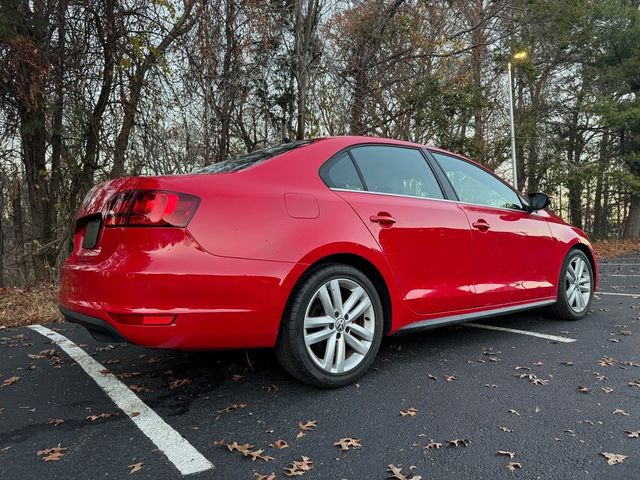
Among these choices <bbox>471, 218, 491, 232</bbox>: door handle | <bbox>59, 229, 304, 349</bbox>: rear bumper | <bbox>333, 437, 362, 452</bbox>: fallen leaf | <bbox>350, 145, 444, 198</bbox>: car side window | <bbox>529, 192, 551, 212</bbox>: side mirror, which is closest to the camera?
<bbox>333, 437, 362, 452</bbox>: fallen leaf

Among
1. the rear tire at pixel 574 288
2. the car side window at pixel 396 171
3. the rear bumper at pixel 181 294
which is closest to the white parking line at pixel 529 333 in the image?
the rear tire at pixel 574 288

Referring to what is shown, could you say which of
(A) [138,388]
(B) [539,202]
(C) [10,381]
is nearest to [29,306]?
(C) [10,381]

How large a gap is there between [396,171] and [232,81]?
23.2ft

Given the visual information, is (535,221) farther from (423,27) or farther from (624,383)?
(423,27)

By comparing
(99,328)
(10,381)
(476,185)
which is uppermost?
(476,185)

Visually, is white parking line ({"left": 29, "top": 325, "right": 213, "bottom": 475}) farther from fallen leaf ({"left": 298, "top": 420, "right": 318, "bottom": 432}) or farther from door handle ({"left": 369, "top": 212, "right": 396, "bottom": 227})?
door handle ({"left": 369, "top": 212, "right": 396, "bottom": 227})

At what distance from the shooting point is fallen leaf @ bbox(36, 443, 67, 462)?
7.14 ft

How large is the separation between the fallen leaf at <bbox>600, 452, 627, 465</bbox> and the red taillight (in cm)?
228

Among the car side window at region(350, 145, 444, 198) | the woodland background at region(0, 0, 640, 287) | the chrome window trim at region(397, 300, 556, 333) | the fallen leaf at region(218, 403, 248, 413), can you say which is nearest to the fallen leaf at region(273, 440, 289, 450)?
the fallen leaf at region(218, 403, 248, 413)

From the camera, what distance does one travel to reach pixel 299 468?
2.08 m

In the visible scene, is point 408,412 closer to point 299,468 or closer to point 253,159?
point 299,468

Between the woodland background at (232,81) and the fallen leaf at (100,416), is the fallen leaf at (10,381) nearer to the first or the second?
the fallen leaf at (100,416)

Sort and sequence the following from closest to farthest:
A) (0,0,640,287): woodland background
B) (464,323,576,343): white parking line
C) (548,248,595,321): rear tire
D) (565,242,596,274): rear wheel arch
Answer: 1. (464,323,576,343): white parking line
2. (548,248,595,321): rear tire
3. (565,242,596,274): rear wheel arch
4. (0,0,640,287): woodland background

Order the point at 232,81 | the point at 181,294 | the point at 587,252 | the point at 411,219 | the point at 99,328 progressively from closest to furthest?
1. the point at 181,294
2. the point at 99,328
3. the point at 411,219
4. the point at 587,252
5. the point at 232,81
